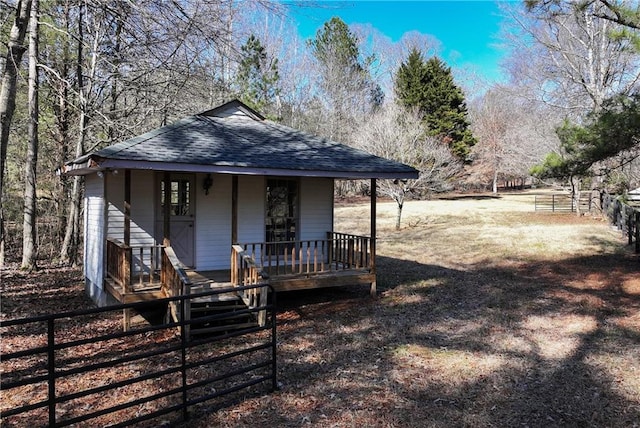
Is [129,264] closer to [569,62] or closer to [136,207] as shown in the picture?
[136,207]

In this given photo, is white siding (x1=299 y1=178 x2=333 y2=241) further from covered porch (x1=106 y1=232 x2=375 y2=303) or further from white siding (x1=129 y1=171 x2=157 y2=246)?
white siding (x1=129 y1=171 x2=157 y2=246)

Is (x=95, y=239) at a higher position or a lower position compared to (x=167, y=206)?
lower

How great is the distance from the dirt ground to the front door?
226 centimetres

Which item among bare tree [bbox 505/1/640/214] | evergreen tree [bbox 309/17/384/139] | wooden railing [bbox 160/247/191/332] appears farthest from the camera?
evergreen tree [bbox 309/17/384/139]

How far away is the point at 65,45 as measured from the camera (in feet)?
41.9

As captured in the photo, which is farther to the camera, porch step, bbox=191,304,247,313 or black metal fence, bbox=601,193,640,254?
black metal fence, bbox=601,193,640,254

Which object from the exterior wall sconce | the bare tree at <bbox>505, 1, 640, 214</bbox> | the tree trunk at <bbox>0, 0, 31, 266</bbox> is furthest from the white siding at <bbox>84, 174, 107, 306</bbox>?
the bare tree at <bbox>505, 1, 640, 214</bbox>

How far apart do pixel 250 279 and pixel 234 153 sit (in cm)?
235

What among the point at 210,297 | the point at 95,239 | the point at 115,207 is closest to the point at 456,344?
the point at 210,297

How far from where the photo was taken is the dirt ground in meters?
4.54

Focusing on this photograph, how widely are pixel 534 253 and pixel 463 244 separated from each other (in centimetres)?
305

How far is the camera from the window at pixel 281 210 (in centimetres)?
992

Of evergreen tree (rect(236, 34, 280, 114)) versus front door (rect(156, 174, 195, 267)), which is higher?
evergreen tree (rect(236, 34, 280, 114))

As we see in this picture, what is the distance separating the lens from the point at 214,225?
9.39m
